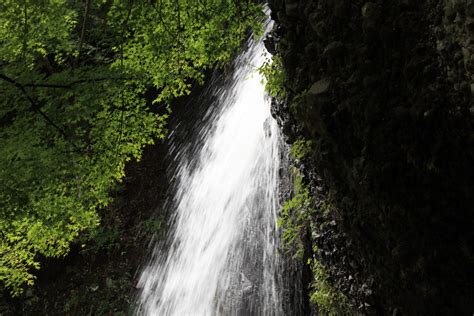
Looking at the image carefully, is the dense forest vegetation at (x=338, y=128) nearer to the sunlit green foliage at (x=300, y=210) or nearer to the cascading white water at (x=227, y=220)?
the sunlit green foliage at (x=300, y=210)

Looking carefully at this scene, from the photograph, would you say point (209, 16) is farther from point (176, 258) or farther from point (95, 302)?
point (95, 302)

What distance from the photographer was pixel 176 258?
825 cm

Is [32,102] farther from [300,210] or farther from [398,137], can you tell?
[398,137]

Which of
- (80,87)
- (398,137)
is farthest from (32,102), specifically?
(398,137)

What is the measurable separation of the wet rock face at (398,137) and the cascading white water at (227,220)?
2.60 m

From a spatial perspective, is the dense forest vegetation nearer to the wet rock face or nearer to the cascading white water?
the wet rock face

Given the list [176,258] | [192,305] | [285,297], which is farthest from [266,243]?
[176,258]

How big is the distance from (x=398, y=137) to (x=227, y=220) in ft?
16.5

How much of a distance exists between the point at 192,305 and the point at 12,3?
505cm

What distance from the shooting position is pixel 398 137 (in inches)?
99.9

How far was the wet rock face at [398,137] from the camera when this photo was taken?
2.25 metres

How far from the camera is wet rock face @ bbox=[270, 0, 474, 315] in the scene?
88.7 inches

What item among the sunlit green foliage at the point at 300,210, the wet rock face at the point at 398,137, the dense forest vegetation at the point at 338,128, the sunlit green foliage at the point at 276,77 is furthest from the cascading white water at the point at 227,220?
the wet rock face at the point at 398,137

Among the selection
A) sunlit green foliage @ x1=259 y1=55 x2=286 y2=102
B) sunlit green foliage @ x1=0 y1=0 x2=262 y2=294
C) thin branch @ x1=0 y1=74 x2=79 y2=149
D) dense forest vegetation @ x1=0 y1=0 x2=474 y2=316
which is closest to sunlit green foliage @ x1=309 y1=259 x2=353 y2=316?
dense forest vegetation @ x1=0 y1=0 x2=474 y2=316
